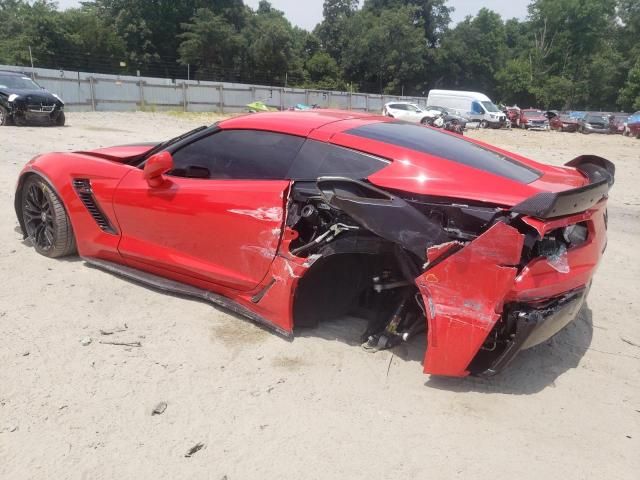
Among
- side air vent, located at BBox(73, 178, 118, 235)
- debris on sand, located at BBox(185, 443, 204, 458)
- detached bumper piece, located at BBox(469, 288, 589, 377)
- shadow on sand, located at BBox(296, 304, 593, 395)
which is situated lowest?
debris on sand, located at BBox(185, 443, 204, 458)

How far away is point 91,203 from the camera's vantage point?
158 inches

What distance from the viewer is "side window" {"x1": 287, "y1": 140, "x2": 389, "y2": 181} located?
9.74 feet

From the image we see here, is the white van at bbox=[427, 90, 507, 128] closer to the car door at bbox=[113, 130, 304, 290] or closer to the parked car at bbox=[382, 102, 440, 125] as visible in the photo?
the parked car at bbox=[382, 102, 440, 125]

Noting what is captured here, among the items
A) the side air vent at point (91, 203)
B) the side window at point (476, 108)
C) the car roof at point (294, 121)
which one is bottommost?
the side air vent at point (91, 203)

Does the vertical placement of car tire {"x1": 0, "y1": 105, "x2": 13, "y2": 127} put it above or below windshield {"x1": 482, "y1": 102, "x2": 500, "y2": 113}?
below

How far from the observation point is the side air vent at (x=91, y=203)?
397 cm

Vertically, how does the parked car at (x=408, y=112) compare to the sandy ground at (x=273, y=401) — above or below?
above

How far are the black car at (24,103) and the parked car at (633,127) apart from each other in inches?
1200

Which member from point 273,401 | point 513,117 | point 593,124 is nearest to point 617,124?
point 593,124

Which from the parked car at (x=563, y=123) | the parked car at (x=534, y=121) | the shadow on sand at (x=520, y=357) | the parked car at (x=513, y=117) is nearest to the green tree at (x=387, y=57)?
the parked car at (x=513, y=117)

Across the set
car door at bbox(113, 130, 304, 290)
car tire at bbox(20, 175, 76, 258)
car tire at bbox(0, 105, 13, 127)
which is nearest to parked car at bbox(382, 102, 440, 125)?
car tire at bbox(0, 105, 13, 127)

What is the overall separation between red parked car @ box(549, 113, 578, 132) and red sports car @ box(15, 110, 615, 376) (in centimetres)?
3466

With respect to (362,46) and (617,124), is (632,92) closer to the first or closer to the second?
(362,46)

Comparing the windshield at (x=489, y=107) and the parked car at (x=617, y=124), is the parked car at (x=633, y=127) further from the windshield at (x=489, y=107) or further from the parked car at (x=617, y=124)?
the windshield at (x=489, y=107)
